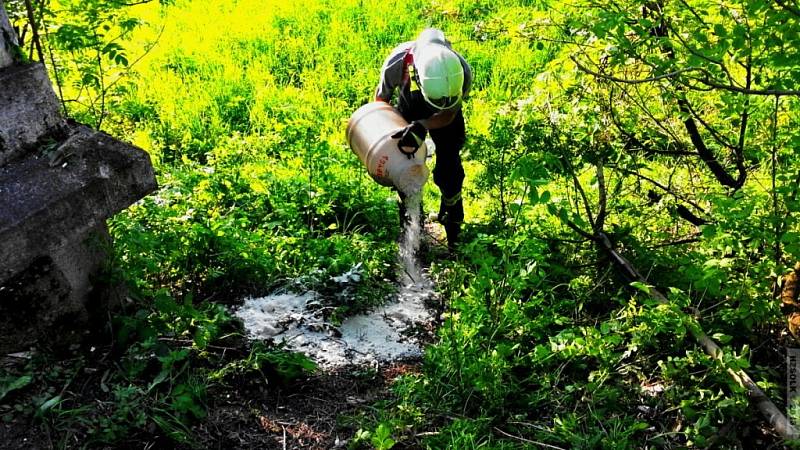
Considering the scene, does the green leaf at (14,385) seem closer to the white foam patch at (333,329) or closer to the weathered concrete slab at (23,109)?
the weathered concrete slab at (23,109)

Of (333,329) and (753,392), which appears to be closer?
(753,392)

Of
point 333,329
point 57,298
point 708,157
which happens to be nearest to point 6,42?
point 57,298

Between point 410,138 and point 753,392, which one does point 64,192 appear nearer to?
point 410,138

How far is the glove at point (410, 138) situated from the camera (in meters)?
3.74

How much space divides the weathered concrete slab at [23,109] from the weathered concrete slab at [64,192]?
6 centimetres

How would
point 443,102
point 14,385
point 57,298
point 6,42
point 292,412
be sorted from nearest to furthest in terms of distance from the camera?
point 14,385 → point 6,42 → point 57,298 → point 292,412 → point 443,102

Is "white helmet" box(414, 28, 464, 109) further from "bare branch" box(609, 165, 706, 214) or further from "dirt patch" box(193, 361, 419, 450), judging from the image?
"dirt patch" box(193, 361, 419, 450)

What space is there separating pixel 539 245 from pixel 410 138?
0.89m

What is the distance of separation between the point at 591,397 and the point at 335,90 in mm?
3814

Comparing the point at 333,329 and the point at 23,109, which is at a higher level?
the point at 23,109

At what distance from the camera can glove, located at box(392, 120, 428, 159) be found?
3738 millimetres

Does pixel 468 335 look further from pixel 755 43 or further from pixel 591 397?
pixel 755 43

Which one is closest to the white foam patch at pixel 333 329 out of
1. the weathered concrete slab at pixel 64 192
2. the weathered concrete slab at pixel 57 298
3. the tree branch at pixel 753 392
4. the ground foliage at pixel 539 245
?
the ground foliage at pixel 539 245

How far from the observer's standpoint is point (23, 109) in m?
2.68
